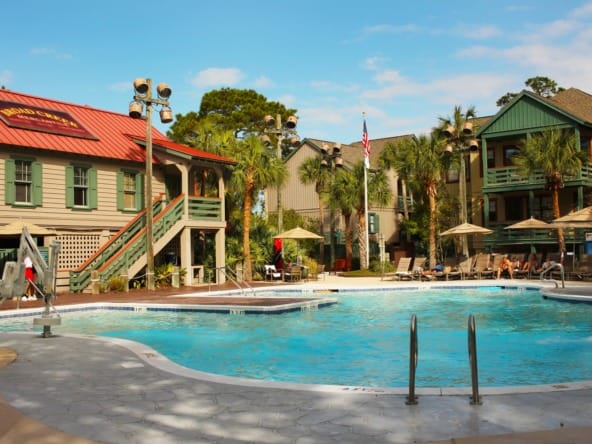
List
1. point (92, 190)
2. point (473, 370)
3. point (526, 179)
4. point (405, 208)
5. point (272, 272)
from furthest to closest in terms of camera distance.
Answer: point (405, 208), point (526, 179), point (272, 272), point (92, 190), point (473, 370)

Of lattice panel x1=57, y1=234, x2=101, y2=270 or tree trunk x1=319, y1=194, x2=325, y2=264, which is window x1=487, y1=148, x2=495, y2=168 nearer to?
tree trunk x1=319, y1=194, x2=325, y2=264

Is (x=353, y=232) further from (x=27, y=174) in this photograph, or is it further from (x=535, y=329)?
(x=535, y=329)

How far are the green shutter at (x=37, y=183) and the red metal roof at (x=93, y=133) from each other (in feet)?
2.31

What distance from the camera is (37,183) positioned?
21875 millimetres

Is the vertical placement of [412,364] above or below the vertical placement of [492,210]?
below

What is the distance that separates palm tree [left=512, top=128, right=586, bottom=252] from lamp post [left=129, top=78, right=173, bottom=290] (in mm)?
16715

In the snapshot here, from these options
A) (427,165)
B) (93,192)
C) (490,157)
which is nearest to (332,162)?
(427,165)

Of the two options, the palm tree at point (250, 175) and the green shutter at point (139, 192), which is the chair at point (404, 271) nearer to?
the palm tree at point (250, 175)

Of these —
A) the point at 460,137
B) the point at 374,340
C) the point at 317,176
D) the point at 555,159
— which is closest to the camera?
the point at 374,340

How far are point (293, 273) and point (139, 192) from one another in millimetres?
7323

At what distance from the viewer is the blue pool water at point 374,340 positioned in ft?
30.4

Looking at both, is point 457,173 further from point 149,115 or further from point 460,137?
point 149,115

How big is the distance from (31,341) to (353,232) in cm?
3002

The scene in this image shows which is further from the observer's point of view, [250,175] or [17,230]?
[250,175]
